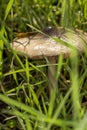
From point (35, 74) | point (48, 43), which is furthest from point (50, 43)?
point (35, 74)

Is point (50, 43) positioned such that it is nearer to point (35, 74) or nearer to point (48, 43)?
point (48, 43)

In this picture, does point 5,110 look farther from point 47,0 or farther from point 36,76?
point 47,0

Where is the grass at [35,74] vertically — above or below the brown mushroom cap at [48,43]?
below

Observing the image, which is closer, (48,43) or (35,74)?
(48,43)

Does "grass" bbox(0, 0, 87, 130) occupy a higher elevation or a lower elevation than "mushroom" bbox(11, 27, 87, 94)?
lower

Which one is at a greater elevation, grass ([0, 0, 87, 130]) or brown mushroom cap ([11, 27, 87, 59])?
brown mushroom cap ([11, 27, 87, 59])

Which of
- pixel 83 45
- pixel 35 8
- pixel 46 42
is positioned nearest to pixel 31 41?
pixel 46 42

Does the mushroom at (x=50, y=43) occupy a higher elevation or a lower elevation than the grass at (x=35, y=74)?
higher
